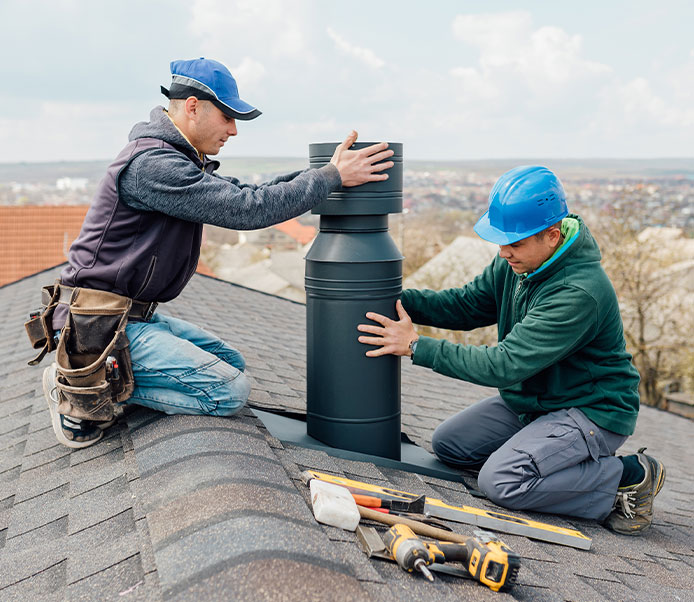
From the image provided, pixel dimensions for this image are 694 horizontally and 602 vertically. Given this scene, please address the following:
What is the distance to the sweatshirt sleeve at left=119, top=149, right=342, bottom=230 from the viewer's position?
8.56 ft

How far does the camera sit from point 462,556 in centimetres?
201

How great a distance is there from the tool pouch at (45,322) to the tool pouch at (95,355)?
170mm

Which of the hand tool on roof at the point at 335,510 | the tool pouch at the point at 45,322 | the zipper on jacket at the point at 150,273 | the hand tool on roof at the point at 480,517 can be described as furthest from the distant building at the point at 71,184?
the hand tool on roof at the point at 335,510

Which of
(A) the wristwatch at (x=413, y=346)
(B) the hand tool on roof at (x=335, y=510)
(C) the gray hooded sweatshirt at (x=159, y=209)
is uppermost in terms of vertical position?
(C) the gray hooded sweatshirt at (x=159, y=209)

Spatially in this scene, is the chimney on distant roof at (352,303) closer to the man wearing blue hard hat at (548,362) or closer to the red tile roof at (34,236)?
the man wearing blue hard hat at (548,362)

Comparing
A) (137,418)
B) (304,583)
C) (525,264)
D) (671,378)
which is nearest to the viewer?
(304,583)

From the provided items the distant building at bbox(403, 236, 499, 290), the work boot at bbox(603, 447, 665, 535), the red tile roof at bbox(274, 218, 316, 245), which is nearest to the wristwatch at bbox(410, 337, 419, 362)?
the work boot at bbox(603, 447, 665, 535)

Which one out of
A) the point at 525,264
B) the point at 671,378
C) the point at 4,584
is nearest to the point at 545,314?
the point at 525,264

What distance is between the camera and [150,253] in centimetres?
279

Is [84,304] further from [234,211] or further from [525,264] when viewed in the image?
[525,264]

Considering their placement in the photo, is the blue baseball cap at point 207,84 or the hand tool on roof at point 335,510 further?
the blue baseball cap at point 207,84

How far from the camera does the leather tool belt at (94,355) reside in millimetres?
2777

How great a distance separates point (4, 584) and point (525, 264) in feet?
7.66

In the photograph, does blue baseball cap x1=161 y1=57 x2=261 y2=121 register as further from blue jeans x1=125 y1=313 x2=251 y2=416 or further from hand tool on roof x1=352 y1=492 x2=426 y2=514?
hand tool on roof x1=352 y1=492 x2=426 y2=514
